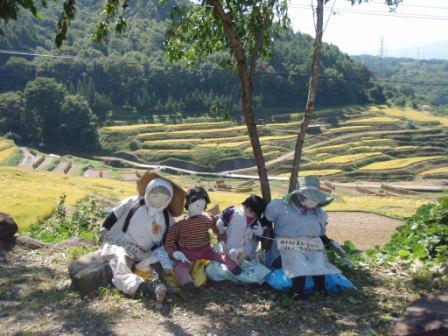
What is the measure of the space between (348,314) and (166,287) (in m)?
1.72

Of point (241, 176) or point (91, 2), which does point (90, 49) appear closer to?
point (241, 176)

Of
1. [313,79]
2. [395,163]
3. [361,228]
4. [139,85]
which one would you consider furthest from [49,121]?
[313,79]

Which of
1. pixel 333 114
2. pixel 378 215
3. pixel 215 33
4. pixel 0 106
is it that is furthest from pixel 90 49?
pixel 215 33

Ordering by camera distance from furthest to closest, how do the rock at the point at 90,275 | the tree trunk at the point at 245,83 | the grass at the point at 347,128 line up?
1. the grass at the point at 347,128
2. the tree trunk at the point at 245,83
3. the rock at the point at 90,275

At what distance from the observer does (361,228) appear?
18641mm

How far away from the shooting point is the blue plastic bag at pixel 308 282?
5.08m

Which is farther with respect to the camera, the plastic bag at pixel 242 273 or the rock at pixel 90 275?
the plastic bag at pixel 242 273

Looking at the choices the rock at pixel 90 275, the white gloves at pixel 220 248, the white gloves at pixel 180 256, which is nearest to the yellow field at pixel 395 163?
the white gloves at pixel 220 248

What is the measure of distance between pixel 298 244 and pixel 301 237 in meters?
0.08

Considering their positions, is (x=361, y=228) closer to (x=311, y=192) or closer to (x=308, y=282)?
(x=311, y=192)

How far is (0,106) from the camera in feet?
201

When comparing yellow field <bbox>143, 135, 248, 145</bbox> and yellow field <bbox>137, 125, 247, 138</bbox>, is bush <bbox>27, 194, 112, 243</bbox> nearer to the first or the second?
yellow field <bbox>143, 135, 248, 145</bbox>

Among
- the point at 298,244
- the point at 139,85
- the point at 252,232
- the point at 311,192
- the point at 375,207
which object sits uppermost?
the point at 139,85

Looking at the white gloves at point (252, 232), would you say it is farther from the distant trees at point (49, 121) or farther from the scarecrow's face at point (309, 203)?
the distant trees at point (49, 121)
